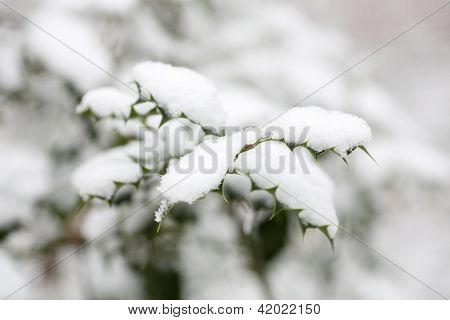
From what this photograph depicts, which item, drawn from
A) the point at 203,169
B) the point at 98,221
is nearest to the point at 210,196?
the point at 98,221

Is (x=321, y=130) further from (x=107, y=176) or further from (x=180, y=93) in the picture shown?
(x=107, y=176)

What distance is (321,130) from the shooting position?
47 centimetres

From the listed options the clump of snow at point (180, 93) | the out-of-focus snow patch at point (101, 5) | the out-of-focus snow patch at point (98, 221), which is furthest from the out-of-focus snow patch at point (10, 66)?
the clump of snow at point (180, 93)

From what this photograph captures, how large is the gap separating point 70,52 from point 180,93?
0.47 m

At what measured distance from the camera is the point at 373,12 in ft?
6.15

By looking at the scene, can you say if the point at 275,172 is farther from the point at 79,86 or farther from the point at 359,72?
the point at 359,72

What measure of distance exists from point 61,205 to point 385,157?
759 mm

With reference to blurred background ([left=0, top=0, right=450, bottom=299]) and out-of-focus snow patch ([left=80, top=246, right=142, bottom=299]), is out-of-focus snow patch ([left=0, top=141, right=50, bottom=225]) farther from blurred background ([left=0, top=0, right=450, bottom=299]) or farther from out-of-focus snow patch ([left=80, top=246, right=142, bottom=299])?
out-of-focus snow patch ([left=80, top=246, right=142, bottom=299])

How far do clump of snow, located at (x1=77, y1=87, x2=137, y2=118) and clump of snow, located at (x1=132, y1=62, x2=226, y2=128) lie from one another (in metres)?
0.11

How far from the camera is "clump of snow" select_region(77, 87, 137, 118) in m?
0.66

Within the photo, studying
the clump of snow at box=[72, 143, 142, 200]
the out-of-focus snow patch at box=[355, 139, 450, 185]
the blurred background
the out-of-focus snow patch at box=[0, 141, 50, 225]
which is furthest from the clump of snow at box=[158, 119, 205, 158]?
the out-of-focus snow patch at box=[355, 139, 450, 185]

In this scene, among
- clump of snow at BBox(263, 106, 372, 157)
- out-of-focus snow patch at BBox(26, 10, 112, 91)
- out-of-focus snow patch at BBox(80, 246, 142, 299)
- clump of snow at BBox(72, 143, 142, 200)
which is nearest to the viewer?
clump of snow at BBox(263, 106, 372, 157)

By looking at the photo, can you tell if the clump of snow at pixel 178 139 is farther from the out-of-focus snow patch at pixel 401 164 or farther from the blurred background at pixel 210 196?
the out-of-focus snow patch at pixel 401 164
